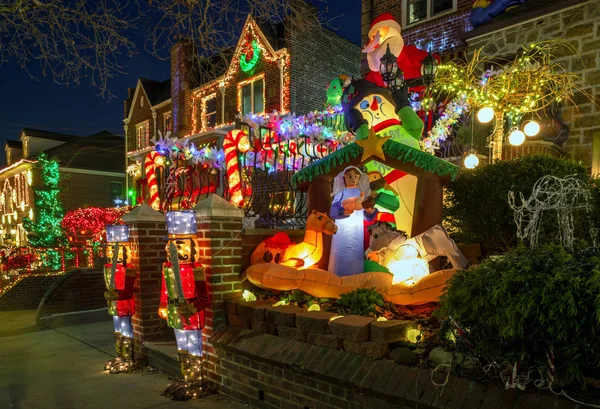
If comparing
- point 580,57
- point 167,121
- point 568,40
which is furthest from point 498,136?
point 167,121

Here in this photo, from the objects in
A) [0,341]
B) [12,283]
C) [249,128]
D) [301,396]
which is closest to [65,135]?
[12,283]

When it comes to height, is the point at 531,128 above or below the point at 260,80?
below

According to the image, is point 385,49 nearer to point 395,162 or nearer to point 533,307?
point 395,162

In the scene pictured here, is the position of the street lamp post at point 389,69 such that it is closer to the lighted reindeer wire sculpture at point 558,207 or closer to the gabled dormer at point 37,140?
the lighted reindeer wire sculpture at point 558,207

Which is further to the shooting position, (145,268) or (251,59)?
(251,59)

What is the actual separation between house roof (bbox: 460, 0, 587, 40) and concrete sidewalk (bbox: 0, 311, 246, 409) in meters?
8.46

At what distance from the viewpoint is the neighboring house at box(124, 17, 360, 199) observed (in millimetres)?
15336

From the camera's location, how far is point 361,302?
4.07 metres

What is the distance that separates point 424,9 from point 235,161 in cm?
817

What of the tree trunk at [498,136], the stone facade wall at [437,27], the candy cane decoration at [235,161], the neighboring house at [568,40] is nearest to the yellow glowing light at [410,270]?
the candy cane decoration at [235,161]

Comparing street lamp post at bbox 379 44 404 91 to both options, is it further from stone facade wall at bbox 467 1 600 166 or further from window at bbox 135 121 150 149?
window at bbox 135 121 150 149

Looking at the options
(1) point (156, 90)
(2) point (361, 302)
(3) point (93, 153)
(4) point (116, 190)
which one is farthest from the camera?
(4) point (116, 190)

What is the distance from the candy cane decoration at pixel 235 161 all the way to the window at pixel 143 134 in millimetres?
17564

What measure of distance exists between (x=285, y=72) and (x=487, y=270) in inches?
538
